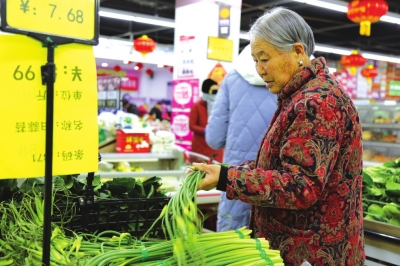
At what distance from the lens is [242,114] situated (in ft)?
9.66

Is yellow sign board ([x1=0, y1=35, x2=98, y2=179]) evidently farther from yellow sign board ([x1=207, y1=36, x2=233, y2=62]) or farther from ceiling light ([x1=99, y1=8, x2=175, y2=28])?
ceiling light ([x1=99, y1=8, x2=175, y2=28])

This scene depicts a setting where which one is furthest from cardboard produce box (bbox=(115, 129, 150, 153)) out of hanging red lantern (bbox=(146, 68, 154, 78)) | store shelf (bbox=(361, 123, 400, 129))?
hanging red lantern (bbox=(146, 68, 154, 78))

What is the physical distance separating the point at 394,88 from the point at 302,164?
786 inches

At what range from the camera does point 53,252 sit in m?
1.24

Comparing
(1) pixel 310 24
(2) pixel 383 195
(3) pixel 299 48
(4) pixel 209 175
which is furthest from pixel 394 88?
(4) pixel 209 175

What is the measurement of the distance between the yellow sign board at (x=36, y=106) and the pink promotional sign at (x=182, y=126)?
7152 millimetres

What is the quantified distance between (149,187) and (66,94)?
2.09ft

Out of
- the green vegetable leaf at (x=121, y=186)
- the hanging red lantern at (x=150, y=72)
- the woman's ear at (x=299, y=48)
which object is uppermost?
the hanging red lantern at (x=150, y=72)

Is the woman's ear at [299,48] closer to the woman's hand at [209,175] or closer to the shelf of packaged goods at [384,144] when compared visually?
the woman's hand at [209,175]

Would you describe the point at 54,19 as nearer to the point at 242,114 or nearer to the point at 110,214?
the point at 110,214

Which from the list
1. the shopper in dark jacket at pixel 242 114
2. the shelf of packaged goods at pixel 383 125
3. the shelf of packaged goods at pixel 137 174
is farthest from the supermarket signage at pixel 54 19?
the shelf of packaged goods at pixel 383 125

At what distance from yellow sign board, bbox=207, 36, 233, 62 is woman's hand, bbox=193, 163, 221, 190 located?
6837mm

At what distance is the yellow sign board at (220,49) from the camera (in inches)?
321

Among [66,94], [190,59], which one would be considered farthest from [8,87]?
[190,59]
